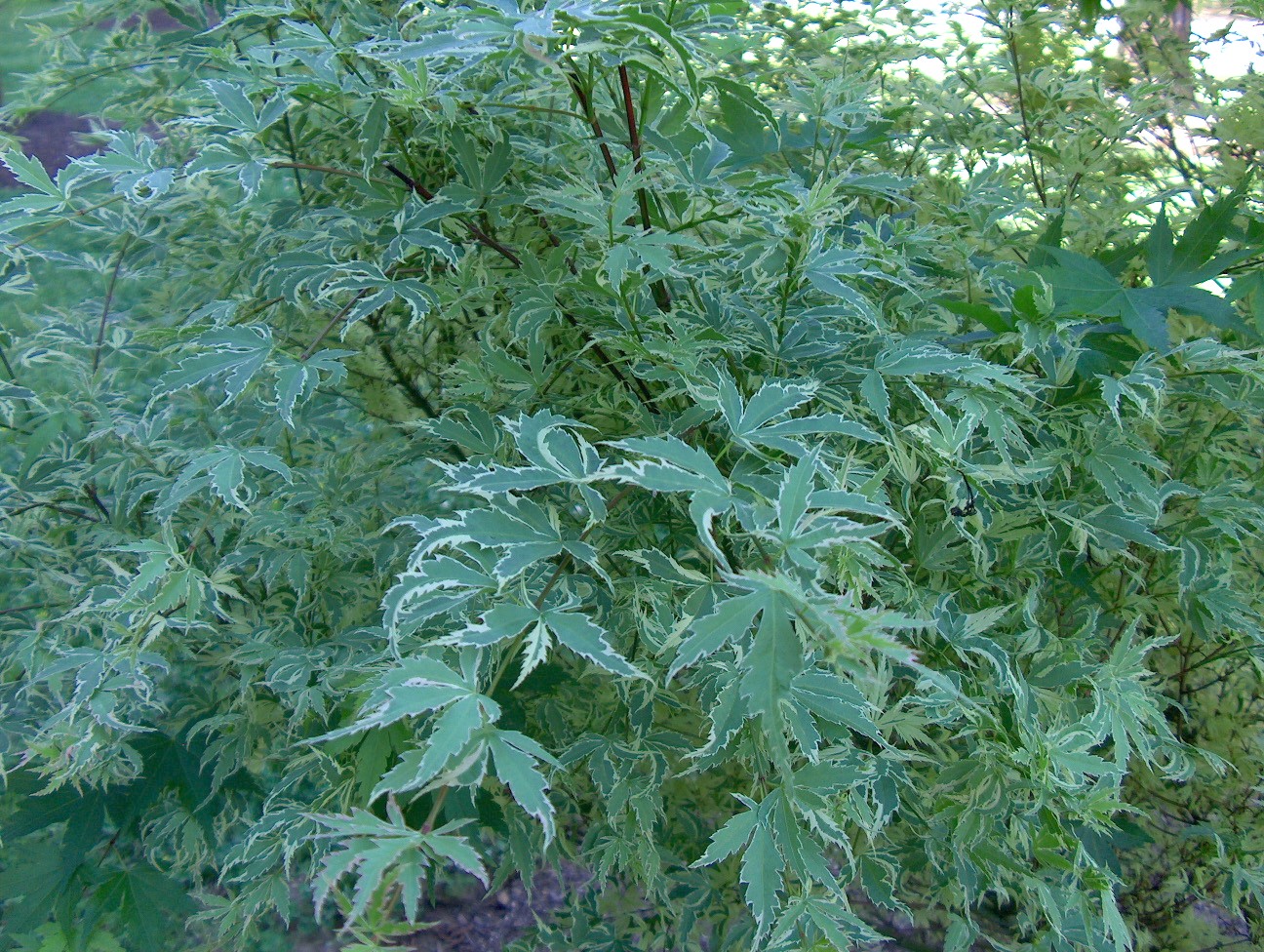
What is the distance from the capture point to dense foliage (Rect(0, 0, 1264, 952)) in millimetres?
970

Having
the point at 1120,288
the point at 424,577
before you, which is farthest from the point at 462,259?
the point at 1120,288

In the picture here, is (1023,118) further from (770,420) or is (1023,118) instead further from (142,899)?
(142,899)

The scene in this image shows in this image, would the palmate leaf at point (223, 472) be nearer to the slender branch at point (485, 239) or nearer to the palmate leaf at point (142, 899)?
the slender branch at point (485, 239)

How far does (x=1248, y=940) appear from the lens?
202 cm

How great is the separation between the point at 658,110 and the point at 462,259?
35cm

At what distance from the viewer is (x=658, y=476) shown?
0.85 meters

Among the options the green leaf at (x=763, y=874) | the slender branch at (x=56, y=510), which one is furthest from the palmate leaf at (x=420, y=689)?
the slender branch at (x=56, y=510)

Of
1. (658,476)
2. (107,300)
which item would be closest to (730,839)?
(658,476)

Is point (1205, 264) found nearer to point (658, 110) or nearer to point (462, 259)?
point (658, 110)

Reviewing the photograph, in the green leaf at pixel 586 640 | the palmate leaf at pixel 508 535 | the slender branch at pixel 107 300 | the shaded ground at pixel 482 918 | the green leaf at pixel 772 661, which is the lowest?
the shaded ground at pixel 482 918

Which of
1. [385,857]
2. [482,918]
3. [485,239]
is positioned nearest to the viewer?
[385,857]

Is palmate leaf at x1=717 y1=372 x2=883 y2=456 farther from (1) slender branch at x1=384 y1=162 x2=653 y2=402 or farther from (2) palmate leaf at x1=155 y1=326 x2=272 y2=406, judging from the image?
(2) palmate leaf at x1=155 y1=326 x2=272 y2=406

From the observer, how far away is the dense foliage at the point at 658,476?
3.18ft

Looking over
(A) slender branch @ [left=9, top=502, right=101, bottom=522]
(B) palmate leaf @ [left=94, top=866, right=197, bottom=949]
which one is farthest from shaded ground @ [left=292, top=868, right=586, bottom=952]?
(A) slender branch @ [left=9, top=502, right=101, bottom=522]
